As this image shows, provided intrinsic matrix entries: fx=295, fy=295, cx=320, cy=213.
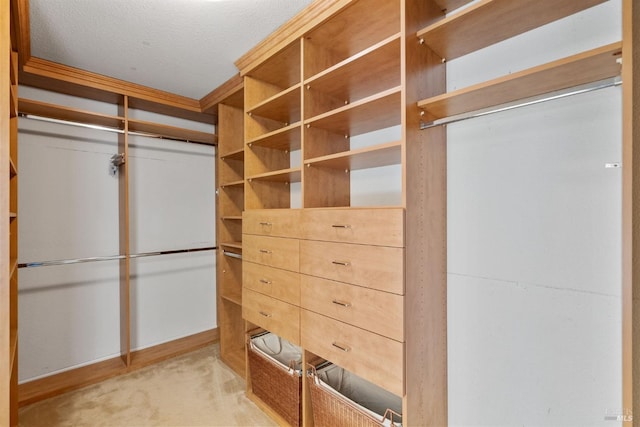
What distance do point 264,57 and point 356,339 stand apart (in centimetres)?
178

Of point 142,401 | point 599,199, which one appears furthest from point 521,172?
point 142,401

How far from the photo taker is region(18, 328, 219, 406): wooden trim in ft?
7.04

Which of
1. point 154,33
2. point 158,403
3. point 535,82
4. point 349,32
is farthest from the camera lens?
point 158,403

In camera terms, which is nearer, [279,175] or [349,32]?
[349,32]

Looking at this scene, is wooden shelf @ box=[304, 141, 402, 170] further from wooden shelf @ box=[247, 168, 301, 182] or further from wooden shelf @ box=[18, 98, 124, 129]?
wooden shelf @ box=[18, 98, 124, 129]

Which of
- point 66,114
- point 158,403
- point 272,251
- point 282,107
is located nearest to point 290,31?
point 282,107

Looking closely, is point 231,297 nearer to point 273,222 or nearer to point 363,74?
point 273,222

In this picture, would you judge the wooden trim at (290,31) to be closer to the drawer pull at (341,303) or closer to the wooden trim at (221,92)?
the wooden trim at (221,92)

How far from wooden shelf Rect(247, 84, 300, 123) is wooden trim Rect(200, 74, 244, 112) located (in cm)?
35

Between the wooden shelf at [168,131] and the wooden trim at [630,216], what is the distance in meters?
2.78

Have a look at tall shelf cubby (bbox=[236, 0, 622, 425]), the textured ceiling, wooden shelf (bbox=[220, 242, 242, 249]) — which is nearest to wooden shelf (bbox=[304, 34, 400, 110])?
tall shelf cubby (bbox=[236, 0, 622, 425])

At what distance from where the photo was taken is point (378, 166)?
1.81 m

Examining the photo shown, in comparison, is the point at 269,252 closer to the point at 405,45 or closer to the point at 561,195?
the point at 405,45

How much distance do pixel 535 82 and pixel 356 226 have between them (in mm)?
879
